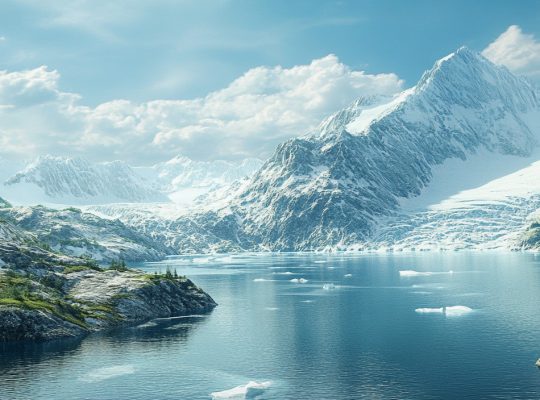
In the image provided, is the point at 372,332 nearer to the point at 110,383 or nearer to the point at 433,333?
→ the point at 433,333

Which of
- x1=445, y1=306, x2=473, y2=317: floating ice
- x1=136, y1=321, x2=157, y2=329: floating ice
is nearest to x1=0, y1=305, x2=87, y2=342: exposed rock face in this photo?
x1=136, y1=321, x2=157, y2=329: floating ice

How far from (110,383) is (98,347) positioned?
3485 cm

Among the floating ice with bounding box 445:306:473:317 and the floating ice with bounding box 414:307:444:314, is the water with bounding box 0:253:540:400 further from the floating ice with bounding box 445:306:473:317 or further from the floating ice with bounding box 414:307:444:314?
the floating ice with bounding box 414:307:444:314

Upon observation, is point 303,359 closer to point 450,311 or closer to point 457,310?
point 450,311

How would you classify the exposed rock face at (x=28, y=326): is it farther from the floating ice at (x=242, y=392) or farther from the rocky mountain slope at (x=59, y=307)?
the floating ice at (x=242, y=392)

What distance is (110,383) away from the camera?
112938 mm

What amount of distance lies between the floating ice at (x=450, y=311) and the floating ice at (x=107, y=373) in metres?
98.6

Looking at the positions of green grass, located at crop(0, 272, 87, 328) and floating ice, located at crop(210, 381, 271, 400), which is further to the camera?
green grass, located at crop(0, 272, 87, 328)

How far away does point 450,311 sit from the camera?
181 m

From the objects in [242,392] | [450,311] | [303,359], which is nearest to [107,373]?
[242,392]

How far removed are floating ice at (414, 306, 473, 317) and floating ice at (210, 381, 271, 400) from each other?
9255 centimetres

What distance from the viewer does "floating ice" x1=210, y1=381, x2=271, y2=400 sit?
101m

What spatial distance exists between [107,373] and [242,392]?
1307 inches

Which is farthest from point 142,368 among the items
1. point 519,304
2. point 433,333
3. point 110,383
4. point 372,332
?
point 519,304
